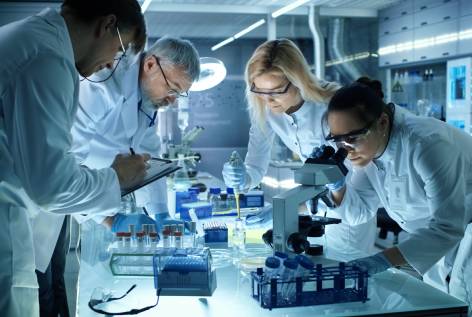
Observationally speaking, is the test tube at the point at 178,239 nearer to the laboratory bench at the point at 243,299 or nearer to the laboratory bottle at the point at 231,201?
the laboratory bench at the point at 243,299

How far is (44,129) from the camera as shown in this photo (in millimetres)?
1166

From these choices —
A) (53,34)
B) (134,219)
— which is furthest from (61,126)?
(134,219)

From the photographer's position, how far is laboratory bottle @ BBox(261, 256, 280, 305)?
1268 millimetres

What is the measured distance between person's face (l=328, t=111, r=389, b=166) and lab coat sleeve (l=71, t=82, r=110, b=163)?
110cm

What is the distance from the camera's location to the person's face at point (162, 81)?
2.17 metres

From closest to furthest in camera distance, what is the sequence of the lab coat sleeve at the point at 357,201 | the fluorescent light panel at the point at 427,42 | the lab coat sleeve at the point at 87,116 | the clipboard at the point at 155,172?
1. the clipboard at the point at 155,172
2. the lab coat sleeve at the point at 357,201
3. the lab coat sleeve at the point at 87,116
4. the fluorescent light panel at the point at 427,42

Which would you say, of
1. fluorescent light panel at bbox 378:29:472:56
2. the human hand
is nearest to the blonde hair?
the human hand

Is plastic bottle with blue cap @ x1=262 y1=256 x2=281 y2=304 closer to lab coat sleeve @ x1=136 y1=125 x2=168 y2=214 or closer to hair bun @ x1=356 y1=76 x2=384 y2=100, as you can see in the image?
hair bun @ x1=356 y1=76 x2=384 y2=100

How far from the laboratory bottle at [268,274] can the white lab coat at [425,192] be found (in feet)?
1.53

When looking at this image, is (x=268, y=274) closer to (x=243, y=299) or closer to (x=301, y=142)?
(x=243, y=299)

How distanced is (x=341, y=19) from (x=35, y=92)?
5795 mm

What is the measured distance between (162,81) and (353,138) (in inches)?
37.0

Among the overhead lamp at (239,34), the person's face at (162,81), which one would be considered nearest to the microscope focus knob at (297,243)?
the person's face at (162,81)

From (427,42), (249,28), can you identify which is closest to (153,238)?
(427,42)
